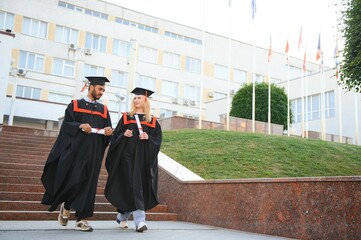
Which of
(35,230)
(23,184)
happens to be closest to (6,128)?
(23,184)

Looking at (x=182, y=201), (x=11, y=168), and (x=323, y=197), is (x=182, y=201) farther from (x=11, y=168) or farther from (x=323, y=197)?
(x=11, y=168)

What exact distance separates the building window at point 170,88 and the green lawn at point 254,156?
2223 cm

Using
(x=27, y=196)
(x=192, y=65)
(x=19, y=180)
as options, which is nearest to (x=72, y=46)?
(x=192, y=65)

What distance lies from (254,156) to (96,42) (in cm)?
2612

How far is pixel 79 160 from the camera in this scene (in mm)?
6145

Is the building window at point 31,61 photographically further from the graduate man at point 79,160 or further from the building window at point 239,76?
the graduate man at point 79,160

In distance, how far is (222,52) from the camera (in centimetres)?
4238

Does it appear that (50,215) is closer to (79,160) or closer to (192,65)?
(79,160)

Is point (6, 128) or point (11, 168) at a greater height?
→ point (6, 128)

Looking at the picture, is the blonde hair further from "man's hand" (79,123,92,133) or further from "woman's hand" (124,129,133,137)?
"man's hand" (79,123,92,133)

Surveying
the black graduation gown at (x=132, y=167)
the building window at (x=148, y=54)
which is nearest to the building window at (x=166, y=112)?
the building window at (x=148, y=54)

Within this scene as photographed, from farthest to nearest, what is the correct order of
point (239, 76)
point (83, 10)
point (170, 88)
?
point (239, 76), point (170, 88), point (83, 10)

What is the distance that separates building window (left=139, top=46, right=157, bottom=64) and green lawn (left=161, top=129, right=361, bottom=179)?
73.8 feet

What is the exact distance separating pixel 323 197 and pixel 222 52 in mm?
37718
